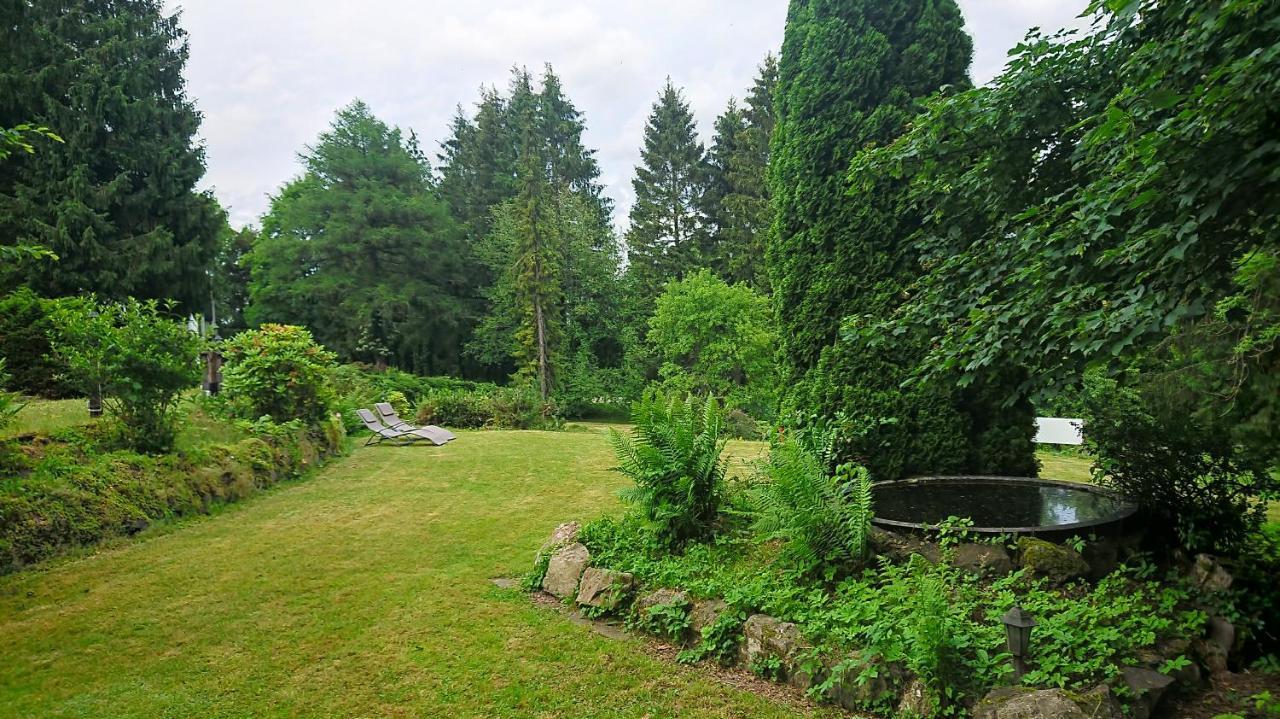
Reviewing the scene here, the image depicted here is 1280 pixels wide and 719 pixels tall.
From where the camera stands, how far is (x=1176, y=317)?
215 cm

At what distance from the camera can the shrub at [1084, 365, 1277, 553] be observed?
3643mm

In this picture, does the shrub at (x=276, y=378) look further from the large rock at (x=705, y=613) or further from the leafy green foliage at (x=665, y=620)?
the large rock at (x=705, y=613)

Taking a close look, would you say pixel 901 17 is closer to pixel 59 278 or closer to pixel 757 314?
pixel 757 314

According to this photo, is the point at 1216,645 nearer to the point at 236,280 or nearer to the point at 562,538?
the point at 562,538

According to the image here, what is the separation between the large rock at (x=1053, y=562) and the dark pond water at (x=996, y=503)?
249 mm

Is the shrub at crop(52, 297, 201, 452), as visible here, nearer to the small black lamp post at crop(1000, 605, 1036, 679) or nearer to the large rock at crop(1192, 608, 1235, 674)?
the small black lamp post at crop(1000, 605, 1036, 679)

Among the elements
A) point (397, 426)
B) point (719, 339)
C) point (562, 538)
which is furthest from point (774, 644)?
point (719, 339)

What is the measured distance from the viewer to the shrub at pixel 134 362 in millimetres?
5770

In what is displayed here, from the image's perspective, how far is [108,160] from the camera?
13820mm

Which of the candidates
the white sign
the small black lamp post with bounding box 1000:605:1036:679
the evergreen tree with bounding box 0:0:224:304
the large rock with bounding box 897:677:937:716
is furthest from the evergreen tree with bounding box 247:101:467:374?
the small black lamp post with bounding box 1000:605:1036:679

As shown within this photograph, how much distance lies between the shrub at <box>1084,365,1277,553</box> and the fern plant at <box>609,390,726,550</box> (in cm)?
264

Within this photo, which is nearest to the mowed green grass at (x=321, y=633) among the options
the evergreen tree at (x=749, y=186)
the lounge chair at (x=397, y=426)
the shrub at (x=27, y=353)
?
the lounge chair at (x=397, y=426)

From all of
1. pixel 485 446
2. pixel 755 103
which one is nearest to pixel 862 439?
pixel 485 446

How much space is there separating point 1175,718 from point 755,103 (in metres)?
25.8
